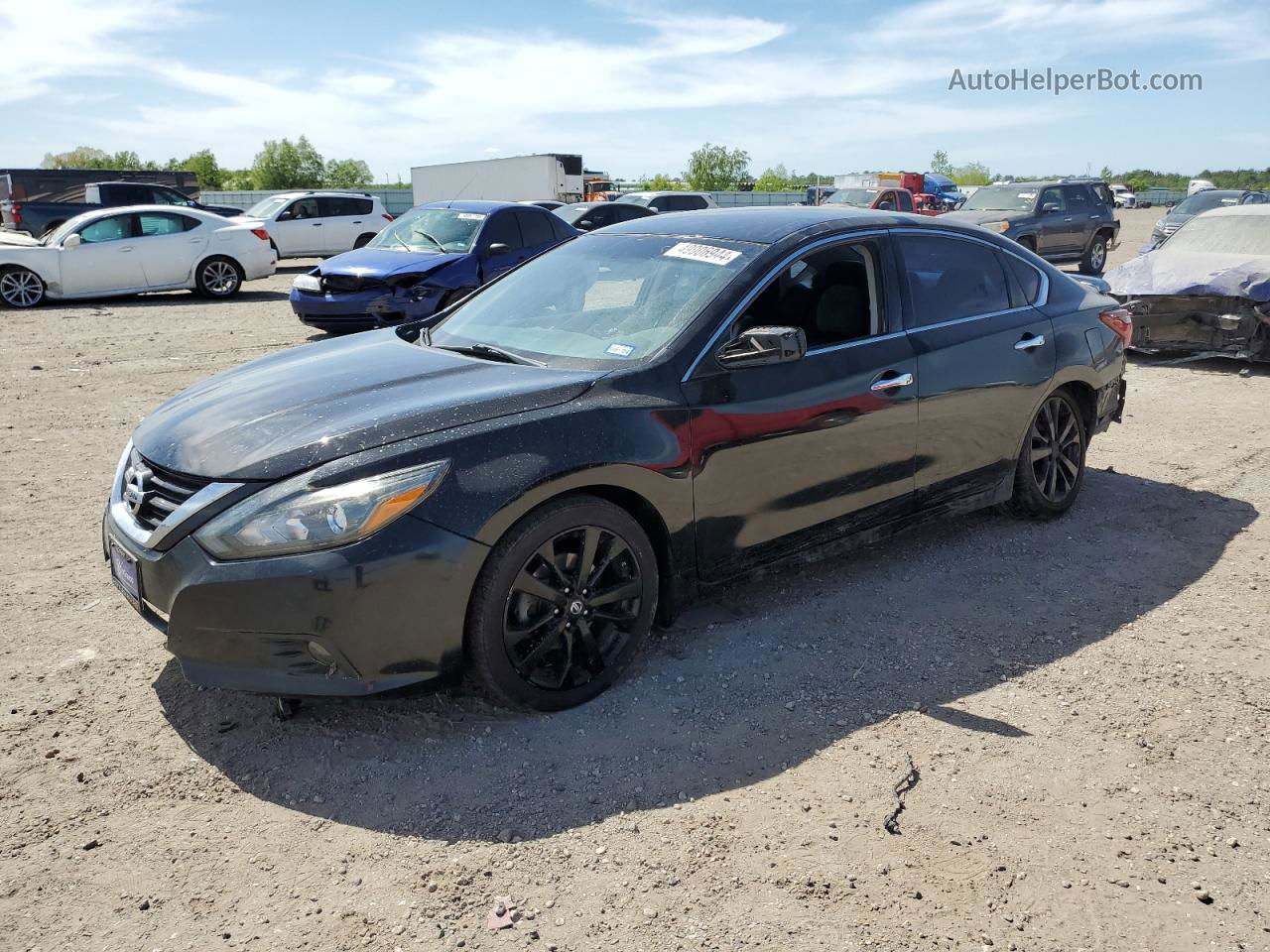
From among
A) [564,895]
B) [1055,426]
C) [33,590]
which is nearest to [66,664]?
[33,590]

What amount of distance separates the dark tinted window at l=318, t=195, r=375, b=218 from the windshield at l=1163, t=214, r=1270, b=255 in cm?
1729

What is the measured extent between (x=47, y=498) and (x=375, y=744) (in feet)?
11.8

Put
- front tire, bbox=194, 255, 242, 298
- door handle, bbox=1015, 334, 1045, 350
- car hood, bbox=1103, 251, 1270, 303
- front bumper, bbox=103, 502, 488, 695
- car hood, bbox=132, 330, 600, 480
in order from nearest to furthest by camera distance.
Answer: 1. front bumper, bbox=103, 502, 488, 695
2. car hood, bbox=132, 330, 600, 480
3. door handle, bbox=1015, 334, 1045, 350
4. car hood, bbox=1103, 251, 1270, 303
5. front tire, bbox=194, 255, 242, 298

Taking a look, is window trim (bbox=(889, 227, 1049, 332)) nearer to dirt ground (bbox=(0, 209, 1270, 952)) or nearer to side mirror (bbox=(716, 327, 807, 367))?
side mirror (bbox=(716, 327, 807, 367))

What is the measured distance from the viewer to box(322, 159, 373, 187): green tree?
99.4 meters

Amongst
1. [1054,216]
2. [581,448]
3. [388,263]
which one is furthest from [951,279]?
[1054,216]

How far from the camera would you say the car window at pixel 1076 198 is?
19.0m

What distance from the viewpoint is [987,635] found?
14.0 ft

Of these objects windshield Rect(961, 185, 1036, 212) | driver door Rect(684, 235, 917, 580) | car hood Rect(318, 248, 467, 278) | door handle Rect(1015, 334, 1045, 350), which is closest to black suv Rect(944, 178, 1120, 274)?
windshield Rect(961, 185, 1036, 212)

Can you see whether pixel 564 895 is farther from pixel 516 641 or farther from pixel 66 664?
pixel 66 664

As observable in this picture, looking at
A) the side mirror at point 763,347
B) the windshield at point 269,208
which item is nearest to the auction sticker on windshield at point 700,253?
the side mirror at point 763,347

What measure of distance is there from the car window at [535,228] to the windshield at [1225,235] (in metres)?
7.02

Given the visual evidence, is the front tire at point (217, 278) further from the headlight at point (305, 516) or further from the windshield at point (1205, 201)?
the windshield at point (1205, 201)

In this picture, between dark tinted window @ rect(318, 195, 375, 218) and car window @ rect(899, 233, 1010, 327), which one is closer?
car window @ rect(899, 233, 1010, 327)
